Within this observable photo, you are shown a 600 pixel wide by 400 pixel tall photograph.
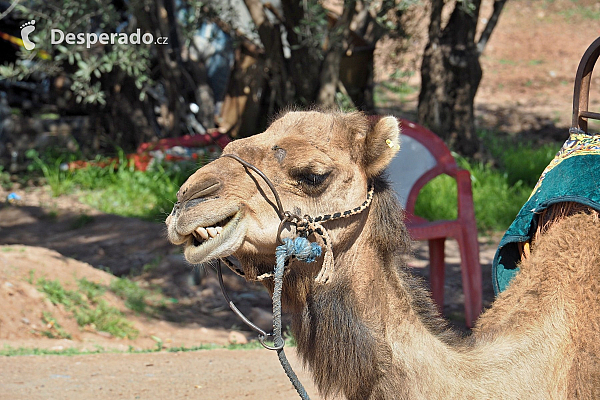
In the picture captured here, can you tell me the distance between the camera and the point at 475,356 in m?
2.28

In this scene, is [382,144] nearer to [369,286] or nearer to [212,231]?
[369,286]

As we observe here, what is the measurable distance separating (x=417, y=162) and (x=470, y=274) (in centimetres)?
103

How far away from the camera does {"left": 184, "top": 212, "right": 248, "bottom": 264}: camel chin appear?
2127mm

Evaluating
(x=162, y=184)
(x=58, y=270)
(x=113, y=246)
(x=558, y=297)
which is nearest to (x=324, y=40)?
(x=162, y=184)

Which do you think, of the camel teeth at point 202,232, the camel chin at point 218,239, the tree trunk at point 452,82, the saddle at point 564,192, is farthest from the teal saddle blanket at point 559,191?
the tree trunk at point 452,82

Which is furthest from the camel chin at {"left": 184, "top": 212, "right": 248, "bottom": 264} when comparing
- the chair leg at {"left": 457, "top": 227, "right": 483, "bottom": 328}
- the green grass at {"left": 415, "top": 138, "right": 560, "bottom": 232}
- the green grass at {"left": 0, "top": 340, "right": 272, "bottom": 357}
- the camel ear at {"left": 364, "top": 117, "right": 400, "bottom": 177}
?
the green grass at {"left": 415, "top": 138, "right": 560, "bottom": 232}

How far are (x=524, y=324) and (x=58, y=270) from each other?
4.41 meters

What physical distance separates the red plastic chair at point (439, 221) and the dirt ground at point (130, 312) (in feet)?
1.08

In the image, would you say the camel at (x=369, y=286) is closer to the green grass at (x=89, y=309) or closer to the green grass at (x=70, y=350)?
the green grass at (x=70, y=350)

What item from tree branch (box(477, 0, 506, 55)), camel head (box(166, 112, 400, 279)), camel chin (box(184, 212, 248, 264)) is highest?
tree branch (box(477, 0, 506, 55))

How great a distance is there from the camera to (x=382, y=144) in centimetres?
236

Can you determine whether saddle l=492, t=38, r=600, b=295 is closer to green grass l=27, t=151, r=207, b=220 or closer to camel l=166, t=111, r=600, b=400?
camel l=166, t=111, r=600, b=400

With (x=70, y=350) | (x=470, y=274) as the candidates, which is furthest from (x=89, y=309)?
(x=470, y=274)

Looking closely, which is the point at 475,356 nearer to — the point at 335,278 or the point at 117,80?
the point at 335,278
